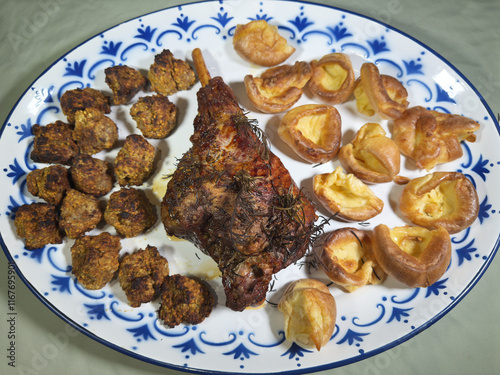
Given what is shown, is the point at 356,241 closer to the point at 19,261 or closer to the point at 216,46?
the point at 216,46

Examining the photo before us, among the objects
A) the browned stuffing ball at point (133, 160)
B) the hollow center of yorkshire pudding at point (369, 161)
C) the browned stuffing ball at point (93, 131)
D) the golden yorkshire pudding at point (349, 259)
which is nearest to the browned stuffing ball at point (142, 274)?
the browned stuffing ball at point (133, 160)

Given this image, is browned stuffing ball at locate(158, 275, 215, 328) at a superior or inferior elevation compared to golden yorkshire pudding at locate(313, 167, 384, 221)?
inferior

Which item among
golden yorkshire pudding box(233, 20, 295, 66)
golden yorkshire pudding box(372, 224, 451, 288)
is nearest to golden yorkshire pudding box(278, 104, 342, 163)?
golden yorkshire pudding box(233, 20, 295, 66)

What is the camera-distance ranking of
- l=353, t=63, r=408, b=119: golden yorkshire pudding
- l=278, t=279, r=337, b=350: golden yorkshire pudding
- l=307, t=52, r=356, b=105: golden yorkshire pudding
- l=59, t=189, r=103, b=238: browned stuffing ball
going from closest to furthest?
l=278, t=279, r=337, b=350: golden yorkshire pudding → l=59, t=189, r=103, b=238: browned stuffing ball → l=353, t=63, r=408, b=119: golden yorkshire pudding → l=307, t=52, r=356, b=105: golden yorkshire pudding

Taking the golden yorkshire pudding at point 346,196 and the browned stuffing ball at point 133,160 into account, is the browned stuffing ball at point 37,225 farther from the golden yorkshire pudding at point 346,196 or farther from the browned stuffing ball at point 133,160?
the golden yorkshire pudding at point 346,196

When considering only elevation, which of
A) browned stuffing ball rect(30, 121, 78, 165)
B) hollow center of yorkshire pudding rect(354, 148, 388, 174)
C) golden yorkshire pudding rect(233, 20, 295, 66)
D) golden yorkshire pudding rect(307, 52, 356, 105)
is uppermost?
golden yorkshire pudding rect(233, 20, 295, 66)

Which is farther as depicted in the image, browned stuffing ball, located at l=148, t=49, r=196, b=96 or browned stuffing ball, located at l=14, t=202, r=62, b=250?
browned stuffing ball, located at l=148, t=49, r=196, b=96

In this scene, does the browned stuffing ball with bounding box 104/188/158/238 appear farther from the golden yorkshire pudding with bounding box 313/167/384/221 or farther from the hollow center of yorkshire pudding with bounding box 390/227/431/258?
the hollow center of yorkshire pudding with bounding box 390/227/431/258
